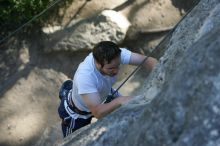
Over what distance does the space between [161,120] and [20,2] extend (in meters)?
4.53

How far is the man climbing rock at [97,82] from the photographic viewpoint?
345cm

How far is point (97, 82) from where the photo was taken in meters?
3.63

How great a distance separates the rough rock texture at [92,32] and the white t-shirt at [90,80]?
2718 millimetres

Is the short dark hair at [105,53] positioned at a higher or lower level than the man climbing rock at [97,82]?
higher

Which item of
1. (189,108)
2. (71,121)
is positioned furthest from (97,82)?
(189,108)

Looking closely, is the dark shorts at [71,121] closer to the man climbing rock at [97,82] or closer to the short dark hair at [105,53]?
the man climbing rock at [97,82]

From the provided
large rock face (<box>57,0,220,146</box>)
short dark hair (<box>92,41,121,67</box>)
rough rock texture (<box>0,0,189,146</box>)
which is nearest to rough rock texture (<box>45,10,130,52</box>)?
rough rock texture (<box>0,0,189,146</box>)

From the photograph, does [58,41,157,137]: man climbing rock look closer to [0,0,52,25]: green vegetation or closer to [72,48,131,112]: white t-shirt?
[72,48,131,112]: white t-shirt

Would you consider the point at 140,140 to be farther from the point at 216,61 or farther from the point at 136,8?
the point at 136,8

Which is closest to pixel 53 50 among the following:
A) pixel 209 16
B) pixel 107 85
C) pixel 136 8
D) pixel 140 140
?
pixel 136 8

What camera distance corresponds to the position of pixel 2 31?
6773mm

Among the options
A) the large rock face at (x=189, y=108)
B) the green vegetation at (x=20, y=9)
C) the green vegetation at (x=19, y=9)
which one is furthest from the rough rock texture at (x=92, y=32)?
the large rock face at (x=189, y=108)

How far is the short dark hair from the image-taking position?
3.46 meters

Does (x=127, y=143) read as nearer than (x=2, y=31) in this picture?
Yes
